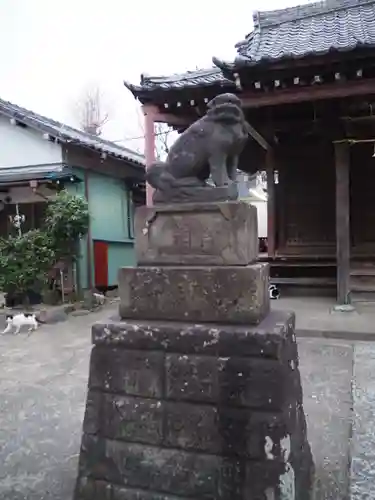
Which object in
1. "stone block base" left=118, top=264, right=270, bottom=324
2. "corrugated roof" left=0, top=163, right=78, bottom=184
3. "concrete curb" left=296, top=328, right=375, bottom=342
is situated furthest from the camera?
"corrugated roof" left=0, top=163, right=78, bottom=184

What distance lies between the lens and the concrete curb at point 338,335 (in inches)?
233

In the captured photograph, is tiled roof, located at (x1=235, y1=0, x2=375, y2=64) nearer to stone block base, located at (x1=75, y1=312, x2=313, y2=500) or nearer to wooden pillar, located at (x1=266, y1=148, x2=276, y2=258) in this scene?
wooden pillar, located at (x1=266, y1=148, x2=276, y2=258)

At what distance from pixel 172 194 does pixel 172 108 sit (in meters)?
5.49

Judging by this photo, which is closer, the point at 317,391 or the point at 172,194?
the point at 172,194

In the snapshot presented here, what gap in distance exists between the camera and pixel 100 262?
436 inches

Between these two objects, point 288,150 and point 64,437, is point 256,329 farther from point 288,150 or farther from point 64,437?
point 288,150

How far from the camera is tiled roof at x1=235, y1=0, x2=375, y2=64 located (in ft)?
25.0

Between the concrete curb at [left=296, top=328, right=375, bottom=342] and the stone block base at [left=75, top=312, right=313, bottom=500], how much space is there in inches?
145

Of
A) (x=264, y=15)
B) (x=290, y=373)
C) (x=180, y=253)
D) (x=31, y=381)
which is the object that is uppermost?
(x=264, y=15)

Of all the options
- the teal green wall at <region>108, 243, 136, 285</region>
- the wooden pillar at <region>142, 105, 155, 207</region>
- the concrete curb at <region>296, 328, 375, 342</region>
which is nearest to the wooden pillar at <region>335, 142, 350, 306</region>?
the concrete curb at <region>296, 328, 375, 342</region>

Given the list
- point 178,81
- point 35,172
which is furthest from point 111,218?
point 178,81

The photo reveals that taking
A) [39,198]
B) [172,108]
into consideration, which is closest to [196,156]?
[172,108]

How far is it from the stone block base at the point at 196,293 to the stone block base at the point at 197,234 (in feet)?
0.24

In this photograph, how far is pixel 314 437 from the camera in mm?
3350
